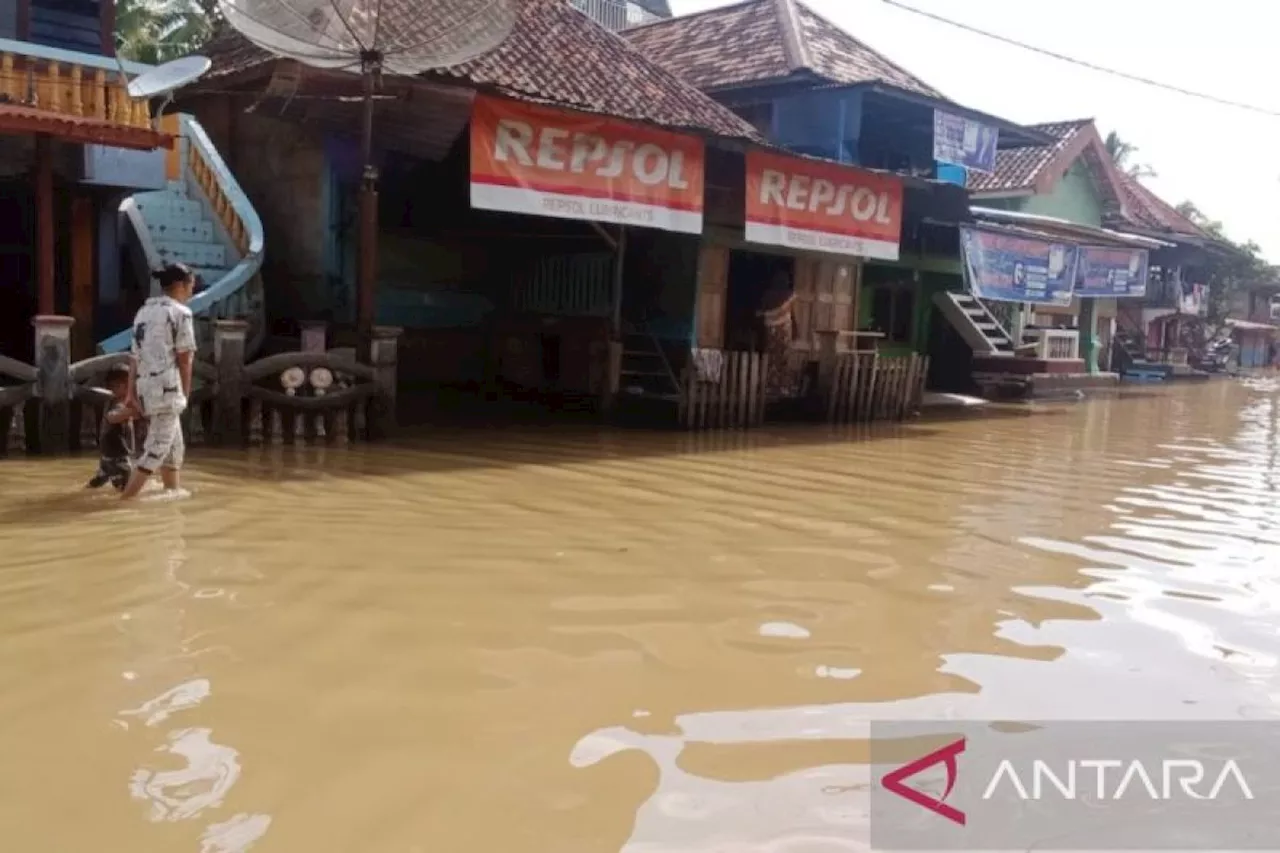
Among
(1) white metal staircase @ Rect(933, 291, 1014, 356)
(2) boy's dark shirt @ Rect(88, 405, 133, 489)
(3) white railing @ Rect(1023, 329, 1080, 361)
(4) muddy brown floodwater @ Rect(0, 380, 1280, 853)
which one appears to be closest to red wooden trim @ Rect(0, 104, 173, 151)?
(4) muddy brown floodwater @ Rect(0, 380, 1280, 853)

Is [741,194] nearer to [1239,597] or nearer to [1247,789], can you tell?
[1239,597]

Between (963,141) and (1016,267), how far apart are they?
248 cm

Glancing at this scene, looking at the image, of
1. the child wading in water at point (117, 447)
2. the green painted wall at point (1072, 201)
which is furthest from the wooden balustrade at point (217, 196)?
the green painted wall at point (1072, 201)

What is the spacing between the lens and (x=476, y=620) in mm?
4625

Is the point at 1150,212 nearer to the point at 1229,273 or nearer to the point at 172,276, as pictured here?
the point at 1229,273

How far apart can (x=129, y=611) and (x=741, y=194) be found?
10.6 meters

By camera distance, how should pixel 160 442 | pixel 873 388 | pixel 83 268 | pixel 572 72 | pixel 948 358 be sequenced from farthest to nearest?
pixel 948 358 < pixel 873 388 < pixel 572 72 < pixel 83 268 < pixel 160 442

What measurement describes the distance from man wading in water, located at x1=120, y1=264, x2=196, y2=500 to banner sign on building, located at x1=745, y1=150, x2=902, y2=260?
750cm

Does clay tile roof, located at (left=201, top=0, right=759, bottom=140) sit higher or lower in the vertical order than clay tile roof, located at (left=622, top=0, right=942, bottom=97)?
lower

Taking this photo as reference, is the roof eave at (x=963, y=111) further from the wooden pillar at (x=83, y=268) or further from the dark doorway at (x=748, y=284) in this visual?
the wooden pillar at (x=83, y=268)

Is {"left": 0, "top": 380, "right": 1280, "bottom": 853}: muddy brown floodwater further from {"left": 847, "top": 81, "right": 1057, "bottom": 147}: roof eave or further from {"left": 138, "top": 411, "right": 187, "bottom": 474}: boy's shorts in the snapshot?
{"left": 847, "top": 81, "right": 1057, "bottom": 147}: roof eave

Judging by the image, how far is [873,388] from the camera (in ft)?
49.5

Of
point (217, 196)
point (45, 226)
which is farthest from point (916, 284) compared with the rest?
point (45, 226)

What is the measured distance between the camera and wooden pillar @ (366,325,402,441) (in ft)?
33.3
